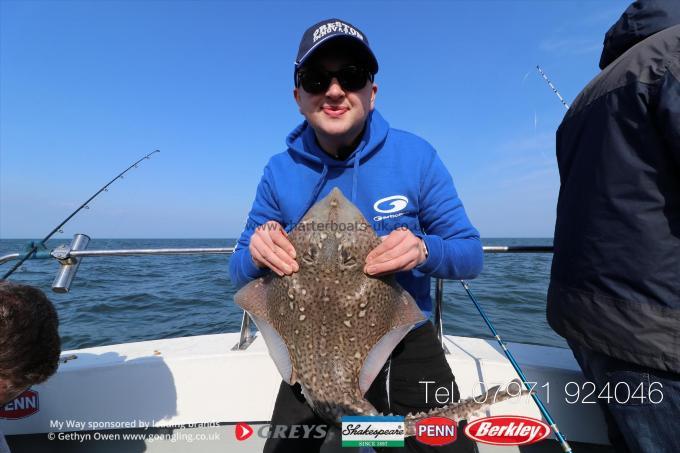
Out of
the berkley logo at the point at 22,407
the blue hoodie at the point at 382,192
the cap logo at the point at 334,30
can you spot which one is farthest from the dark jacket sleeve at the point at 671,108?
the berkley logo at the point at 22,407

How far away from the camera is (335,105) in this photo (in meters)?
2.29

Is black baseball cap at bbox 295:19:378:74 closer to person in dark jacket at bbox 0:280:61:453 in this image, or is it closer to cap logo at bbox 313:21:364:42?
cap logo at bbox 313:21:364:42

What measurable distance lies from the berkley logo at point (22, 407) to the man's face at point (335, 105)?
3.76 metres

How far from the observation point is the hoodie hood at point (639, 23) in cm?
206

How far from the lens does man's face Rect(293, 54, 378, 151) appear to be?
2.24 metres

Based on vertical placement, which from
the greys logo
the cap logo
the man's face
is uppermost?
the cap logo

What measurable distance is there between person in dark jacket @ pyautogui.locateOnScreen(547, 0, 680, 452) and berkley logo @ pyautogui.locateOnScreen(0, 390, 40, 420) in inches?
187

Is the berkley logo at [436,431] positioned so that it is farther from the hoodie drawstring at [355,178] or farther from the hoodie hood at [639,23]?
the hoodie hood at [639,23]

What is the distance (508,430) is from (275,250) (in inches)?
109

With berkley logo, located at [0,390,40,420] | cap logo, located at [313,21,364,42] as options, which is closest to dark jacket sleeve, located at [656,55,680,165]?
cap logo, located at [313,21,364,42]

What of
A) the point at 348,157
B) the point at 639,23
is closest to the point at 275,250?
the point at 348,157

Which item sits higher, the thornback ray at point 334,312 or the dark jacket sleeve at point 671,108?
the dark jacket sleeve at point 671,108

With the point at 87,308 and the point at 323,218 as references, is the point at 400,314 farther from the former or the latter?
the point at 87,308

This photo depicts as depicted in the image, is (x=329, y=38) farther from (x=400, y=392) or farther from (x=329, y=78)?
(x=400, y=392)
